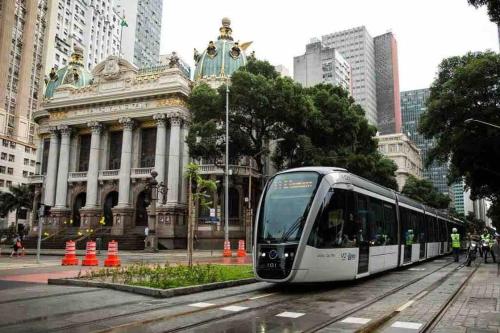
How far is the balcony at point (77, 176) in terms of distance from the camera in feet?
172

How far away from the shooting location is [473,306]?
9680mm

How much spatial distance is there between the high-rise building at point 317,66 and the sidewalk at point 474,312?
310 ft

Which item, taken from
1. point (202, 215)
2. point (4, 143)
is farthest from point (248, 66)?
point (4, 143)

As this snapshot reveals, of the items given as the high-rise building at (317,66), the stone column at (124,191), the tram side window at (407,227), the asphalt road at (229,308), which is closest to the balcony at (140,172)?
the stone column at (124,191)

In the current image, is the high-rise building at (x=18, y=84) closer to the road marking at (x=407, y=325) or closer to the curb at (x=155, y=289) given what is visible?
the curb at (x=155, y=289)

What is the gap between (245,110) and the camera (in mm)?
37281

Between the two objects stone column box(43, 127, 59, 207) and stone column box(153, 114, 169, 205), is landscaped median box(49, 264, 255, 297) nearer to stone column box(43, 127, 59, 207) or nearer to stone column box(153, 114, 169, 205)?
stone column box(153, 114, 169, 205)

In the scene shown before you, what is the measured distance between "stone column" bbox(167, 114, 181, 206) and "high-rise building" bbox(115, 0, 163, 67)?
76.3 metres

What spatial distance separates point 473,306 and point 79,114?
165 ft

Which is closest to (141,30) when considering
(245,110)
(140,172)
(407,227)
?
(140,172)

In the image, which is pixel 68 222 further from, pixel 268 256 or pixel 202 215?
pixel 268 256

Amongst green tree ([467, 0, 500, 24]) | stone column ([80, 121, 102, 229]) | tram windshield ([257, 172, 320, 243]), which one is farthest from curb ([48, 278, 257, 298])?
stone column ([80, 121, 102, 229])

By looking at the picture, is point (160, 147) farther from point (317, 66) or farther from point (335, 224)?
point (317, 66)

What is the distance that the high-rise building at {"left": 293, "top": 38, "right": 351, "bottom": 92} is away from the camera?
106 m
